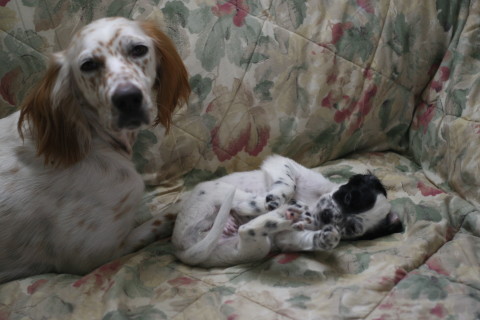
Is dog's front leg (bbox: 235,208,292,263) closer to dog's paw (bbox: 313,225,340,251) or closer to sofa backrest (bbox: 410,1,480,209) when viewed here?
dog's paw (bbox: 313,225,340,251)

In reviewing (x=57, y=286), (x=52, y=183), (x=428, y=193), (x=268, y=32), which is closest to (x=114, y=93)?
(x=52, y=183)

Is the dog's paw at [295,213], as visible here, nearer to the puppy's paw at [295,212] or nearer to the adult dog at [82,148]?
the puppy's paw at [295,212]

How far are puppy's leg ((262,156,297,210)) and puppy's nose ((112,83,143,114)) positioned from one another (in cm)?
59

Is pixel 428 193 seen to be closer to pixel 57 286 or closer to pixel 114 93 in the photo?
pixel 114 93

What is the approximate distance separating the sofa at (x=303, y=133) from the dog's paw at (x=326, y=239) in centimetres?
6

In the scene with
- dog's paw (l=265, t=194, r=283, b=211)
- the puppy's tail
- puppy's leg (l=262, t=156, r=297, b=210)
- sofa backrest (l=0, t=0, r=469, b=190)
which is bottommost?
the puppy's tail

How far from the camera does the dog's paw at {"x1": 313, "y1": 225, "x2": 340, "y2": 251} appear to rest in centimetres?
170

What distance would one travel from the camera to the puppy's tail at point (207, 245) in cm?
175

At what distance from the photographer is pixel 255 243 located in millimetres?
1700

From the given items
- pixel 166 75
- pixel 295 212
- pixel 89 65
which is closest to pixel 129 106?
pixel 89 65

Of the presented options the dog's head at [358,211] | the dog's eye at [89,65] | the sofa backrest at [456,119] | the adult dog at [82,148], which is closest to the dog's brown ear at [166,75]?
the adult dog at [82,148]

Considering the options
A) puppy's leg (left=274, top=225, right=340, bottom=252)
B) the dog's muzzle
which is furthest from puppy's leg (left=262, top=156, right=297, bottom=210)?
the dog's muzzle

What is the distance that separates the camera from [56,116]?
5.44ft

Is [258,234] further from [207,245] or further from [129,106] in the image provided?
[129,106]
